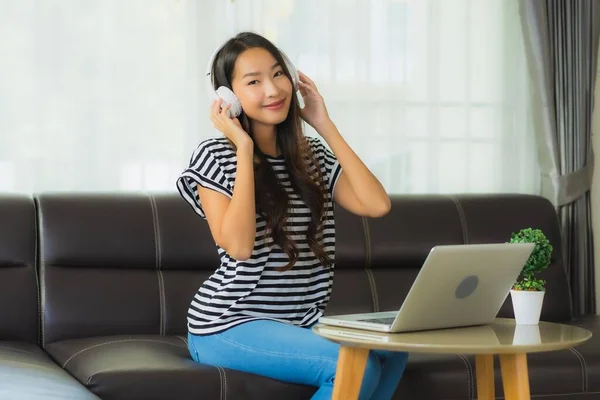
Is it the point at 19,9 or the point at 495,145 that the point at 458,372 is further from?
the point at 19,9

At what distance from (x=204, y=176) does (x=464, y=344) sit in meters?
0.83

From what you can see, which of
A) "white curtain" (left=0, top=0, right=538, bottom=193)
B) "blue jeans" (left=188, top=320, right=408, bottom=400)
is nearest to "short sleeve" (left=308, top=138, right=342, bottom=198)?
"blue jeans" (left=188, top=320, right=408, bottom=400)

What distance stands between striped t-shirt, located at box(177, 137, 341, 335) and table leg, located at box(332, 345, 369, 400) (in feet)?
1.23

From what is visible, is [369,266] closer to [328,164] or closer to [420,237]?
[420,237]

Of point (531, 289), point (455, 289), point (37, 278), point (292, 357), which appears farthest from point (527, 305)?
point (37, 278)

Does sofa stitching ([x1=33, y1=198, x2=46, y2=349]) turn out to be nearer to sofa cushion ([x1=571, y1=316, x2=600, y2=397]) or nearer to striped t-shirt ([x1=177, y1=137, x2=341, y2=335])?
striped t-shirt ([x1=177, y1=137, x2=341, y2=335])

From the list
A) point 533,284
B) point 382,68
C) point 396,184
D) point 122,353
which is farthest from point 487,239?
point 122,353

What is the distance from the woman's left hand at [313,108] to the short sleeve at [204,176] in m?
0.29

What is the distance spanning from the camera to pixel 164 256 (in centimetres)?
315

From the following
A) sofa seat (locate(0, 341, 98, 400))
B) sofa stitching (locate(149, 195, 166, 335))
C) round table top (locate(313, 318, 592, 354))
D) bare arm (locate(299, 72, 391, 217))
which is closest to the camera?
round table top (locate(313, 318, 592, 354))

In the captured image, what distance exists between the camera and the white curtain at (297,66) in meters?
3.38

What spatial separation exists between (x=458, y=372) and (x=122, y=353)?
2.99ft

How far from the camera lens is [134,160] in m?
3.48

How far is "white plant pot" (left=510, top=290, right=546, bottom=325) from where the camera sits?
2307mm
